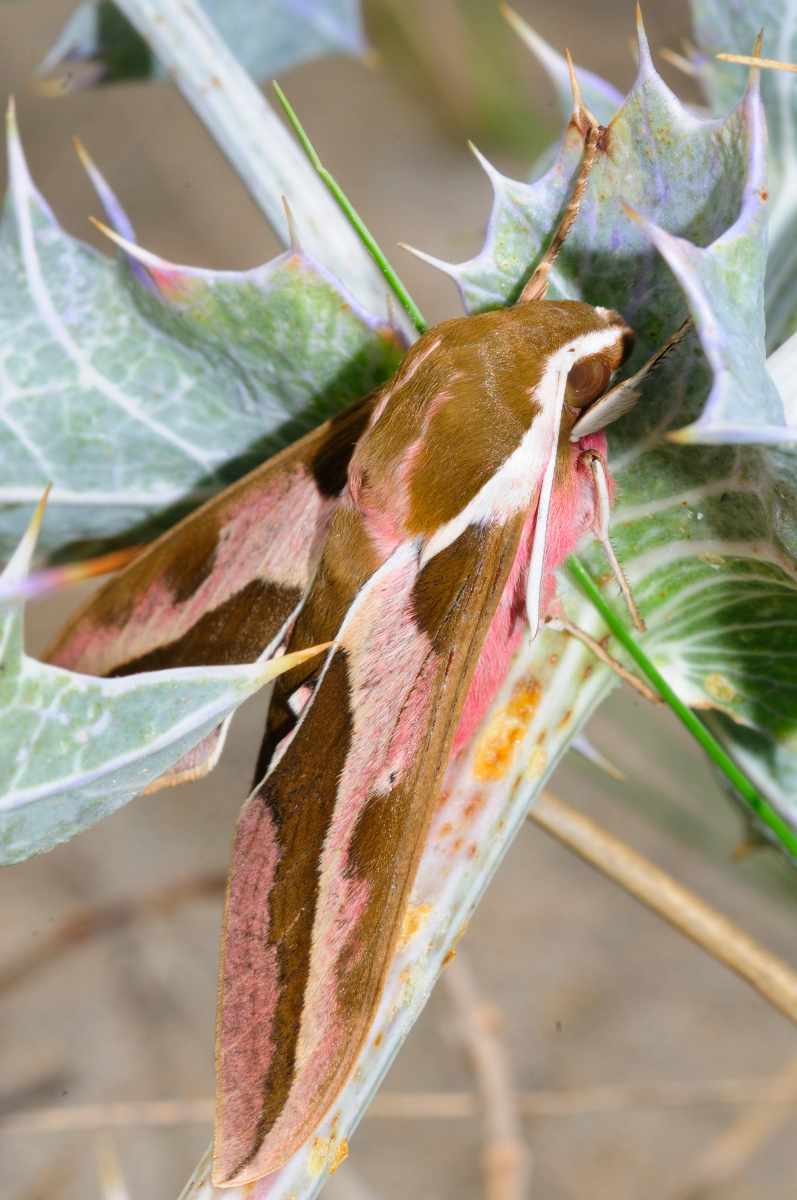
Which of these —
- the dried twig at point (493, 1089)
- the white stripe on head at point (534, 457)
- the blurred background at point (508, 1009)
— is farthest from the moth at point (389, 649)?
the dried twig at point (493, 1089)

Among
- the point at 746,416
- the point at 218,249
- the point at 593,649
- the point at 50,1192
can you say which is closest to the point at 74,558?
the point at 593,649

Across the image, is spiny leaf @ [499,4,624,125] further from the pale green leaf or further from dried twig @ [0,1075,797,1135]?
dried twig @ [0,1075,797,1135]

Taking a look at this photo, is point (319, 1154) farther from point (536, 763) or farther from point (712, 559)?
point (712, 559)

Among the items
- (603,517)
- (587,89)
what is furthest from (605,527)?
(587,89)

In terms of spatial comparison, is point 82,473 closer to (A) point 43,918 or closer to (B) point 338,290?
(B) point 338,290

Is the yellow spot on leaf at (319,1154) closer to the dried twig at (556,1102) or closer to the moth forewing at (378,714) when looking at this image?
the moth forewing at (378,714)

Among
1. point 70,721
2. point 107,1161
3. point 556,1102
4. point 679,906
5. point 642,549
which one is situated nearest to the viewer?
point 70,721
